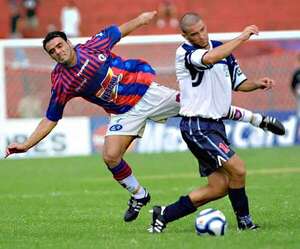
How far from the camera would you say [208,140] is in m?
10.1

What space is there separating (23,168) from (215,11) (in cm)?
1425

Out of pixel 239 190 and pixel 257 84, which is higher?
pixel 257 84

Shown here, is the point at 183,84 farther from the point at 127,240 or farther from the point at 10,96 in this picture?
the point at 10,96

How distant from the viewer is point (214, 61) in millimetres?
9672

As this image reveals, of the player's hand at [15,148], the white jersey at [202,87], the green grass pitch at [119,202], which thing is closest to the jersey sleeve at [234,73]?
the white jersey at [202,87]

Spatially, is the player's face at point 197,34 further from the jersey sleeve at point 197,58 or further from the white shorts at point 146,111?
the white shorts at point 146,111

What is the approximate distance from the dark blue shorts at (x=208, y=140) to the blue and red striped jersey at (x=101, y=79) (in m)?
1.49

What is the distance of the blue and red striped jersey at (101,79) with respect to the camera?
11234 mm

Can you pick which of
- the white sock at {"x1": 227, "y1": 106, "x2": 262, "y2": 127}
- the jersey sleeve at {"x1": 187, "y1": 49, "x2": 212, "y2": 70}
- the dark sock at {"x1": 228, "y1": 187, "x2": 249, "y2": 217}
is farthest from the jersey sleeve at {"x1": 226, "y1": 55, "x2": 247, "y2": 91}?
the dark sock at {"x1": 228, "y1": 187, "x2": 249, "y2": 217}

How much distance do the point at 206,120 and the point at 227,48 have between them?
93 cm

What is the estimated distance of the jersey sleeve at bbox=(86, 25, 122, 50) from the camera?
11.6m

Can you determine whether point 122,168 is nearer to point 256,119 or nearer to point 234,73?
point 256,119

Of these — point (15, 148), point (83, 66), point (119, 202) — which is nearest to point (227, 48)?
point (83, 66)

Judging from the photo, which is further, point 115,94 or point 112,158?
point 115,94
